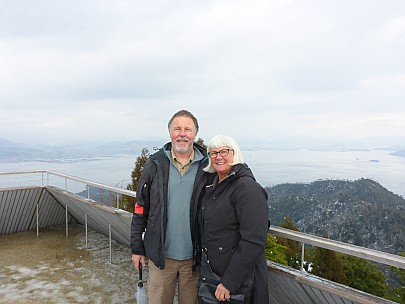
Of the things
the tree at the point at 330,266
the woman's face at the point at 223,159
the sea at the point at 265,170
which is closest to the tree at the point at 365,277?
the tree at the point at 330,266

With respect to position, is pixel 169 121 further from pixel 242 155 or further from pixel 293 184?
pixel 293 184

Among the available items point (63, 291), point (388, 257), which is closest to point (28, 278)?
point (63, 291)

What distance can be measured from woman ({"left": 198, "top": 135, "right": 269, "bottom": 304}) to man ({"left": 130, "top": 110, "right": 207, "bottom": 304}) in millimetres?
203

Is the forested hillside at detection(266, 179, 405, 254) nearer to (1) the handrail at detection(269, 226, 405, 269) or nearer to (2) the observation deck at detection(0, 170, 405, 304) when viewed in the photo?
(2) the observation deck at detection(0, 170, 405, 304)

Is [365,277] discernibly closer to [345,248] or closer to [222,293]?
[345,248]

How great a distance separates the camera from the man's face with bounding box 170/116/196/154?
82.3 inches

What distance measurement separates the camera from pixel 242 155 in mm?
1886

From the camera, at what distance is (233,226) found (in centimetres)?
171

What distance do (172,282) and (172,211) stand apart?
524 millimetres

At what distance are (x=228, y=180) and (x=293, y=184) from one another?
66058 mm

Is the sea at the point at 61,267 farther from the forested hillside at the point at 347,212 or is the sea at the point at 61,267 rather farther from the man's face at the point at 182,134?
the forested hillside at the point at 347,212

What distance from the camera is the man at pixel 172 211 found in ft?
6.83

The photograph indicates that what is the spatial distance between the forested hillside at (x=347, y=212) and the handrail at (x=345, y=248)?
39870 mm

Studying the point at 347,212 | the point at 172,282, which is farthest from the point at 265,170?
the point at 172,282
